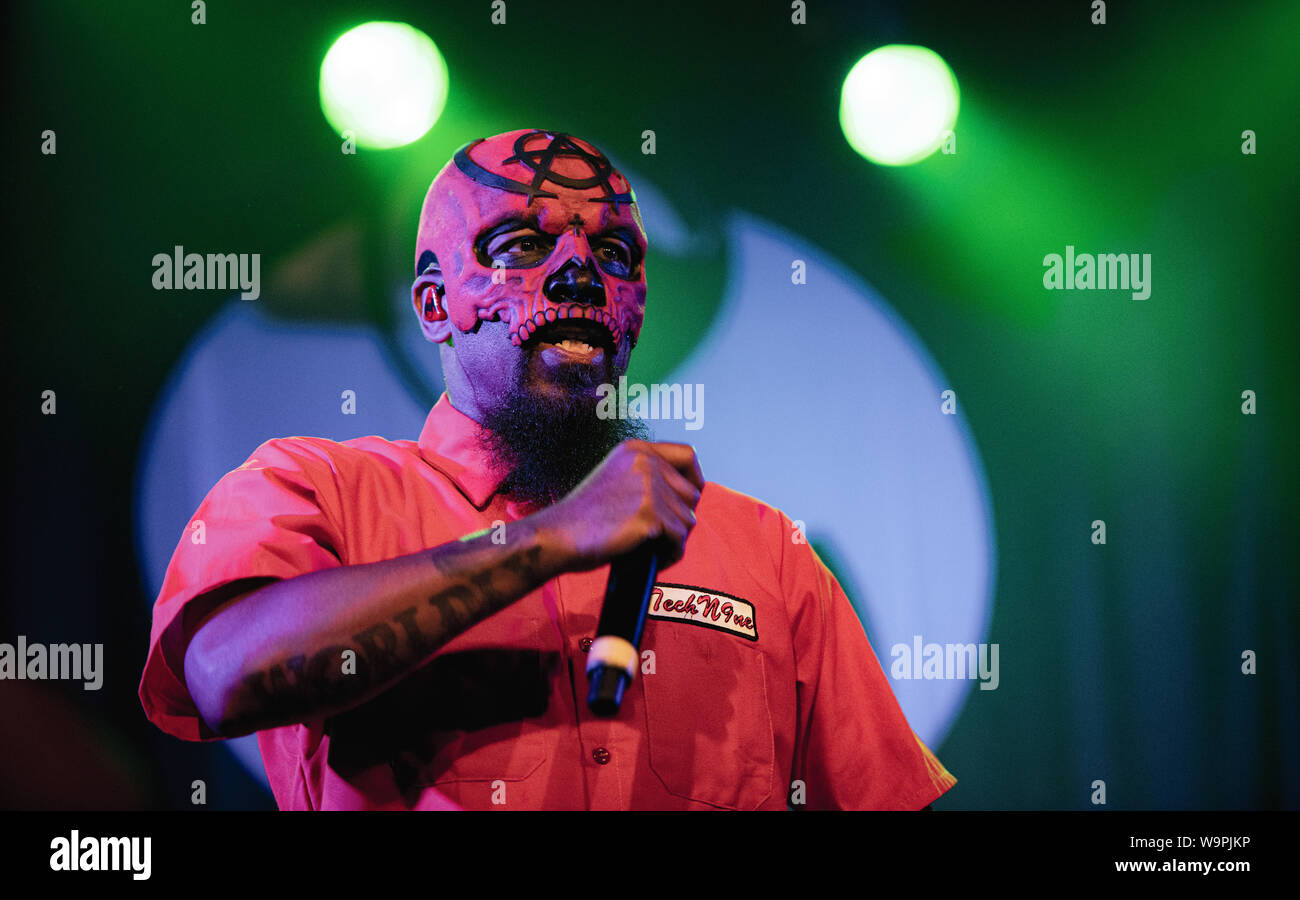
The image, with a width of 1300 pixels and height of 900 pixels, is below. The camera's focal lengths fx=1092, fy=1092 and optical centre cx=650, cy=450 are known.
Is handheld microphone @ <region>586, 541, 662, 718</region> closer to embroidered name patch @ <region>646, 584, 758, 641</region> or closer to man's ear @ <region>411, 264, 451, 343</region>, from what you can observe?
embroidered name patch @ <region>646, 584, 758, 641</region>

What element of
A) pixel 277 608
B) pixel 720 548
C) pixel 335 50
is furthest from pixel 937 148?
pixel 277 608

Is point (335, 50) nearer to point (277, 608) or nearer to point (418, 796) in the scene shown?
point (277, 608)

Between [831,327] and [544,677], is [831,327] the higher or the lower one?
the higher one

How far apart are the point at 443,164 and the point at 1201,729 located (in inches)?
69.1

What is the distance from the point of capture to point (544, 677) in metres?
1.64

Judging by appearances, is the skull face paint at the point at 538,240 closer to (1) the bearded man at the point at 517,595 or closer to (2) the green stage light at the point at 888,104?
(1) the bearded man at the point at 517,595

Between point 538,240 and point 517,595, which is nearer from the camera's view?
point 517,595

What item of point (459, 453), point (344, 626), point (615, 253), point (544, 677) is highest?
point (615, 253)

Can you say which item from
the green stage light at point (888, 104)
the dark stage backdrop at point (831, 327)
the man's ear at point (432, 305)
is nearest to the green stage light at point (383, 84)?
the dark stage backdrop at point (831, 327)

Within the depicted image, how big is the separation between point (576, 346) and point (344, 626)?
1.96ft

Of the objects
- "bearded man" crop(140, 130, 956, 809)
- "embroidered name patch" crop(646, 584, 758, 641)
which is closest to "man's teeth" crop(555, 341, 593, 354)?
"bearded man" crop(140, 130, 956, 809)

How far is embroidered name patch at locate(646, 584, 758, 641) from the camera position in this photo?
A: 5.67ft

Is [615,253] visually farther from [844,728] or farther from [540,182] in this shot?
[844,728]

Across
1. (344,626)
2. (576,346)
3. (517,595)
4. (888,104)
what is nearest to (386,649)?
(344,626)
